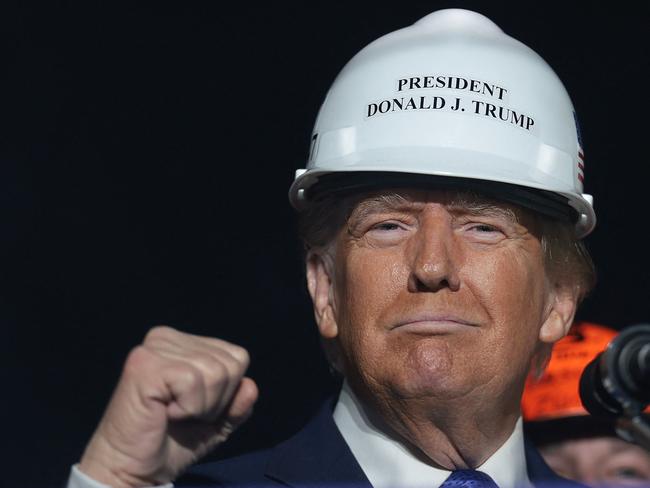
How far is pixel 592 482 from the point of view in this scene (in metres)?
4.79

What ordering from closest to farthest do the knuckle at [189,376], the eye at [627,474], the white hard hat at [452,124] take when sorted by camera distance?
the knuckle at [189,376] → the white hard hat at [452,124] → the eye at [627,474]

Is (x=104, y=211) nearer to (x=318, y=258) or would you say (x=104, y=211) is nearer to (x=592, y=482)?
(x=318, y=258)

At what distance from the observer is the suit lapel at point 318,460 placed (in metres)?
3.35

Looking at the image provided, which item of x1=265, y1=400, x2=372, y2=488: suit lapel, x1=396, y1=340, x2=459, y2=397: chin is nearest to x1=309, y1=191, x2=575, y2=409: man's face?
x1=396, y1=340, x2=459, y2=397: chin

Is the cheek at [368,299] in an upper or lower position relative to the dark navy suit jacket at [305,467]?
upper

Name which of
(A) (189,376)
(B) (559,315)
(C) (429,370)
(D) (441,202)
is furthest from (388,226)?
(A) (189,376)

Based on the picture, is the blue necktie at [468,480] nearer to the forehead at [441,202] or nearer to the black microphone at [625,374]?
the forehead at [441,202]

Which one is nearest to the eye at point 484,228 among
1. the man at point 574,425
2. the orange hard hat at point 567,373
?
the man at point 574,425

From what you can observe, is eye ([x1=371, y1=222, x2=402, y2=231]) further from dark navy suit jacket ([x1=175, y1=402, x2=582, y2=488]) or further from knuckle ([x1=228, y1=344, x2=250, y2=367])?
knuckle ([x1=228, y1=344, x2=250, y2=367])

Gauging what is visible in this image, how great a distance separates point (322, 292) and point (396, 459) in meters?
0.46

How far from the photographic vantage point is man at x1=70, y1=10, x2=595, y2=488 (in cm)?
329

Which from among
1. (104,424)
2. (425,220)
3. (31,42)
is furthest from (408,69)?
(31,42)

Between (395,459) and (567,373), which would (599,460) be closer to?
(567,373)

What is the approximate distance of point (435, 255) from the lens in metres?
3.26
